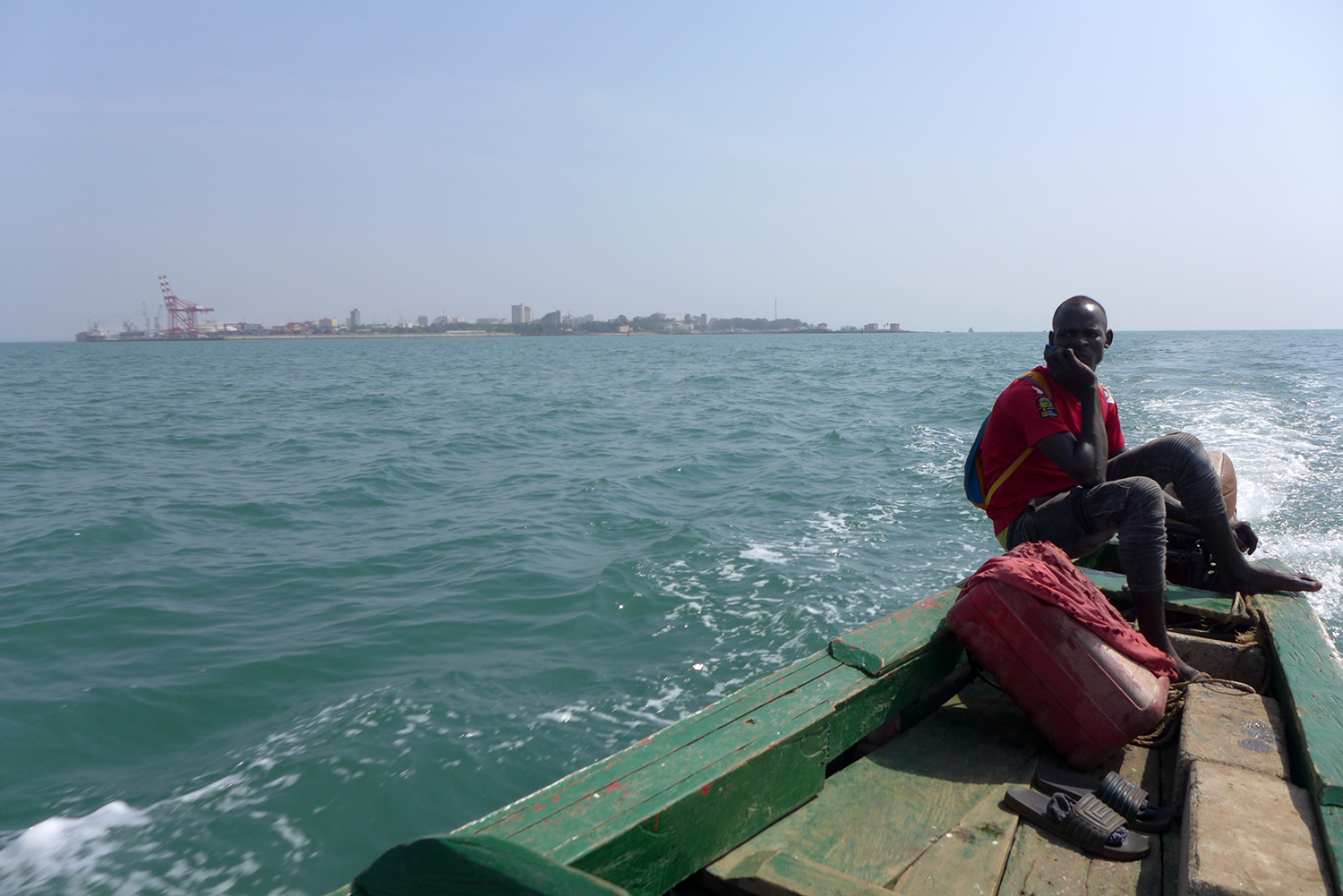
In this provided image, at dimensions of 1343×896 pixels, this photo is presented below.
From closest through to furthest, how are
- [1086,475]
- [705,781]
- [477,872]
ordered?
[477,872] < [705,781] < [1086,475]

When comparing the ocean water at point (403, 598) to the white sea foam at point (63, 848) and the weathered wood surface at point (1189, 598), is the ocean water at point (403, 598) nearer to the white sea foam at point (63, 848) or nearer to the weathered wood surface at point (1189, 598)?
the white sea foam at point (63, 848)

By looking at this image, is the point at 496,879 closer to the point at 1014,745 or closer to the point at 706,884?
the point at 706,884

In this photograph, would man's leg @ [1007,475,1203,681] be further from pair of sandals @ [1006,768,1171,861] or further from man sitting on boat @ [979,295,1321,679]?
pair of sandals @ [1006,768,1171,861]

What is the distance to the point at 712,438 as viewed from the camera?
48.6 feet

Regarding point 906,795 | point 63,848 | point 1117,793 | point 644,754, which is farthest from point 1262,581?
point 63,848

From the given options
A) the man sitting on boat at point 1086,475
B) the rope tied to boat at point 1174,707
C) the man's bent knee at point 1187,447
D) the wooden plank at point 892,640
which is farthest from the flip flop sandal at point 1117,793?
the man's bent knee at point 1187,447

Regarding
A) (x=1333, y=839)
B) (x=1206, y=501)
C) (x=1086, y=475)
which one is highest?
(x=1086, y=475)

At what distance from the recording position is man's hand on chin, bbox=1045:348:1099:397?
3545 millimetres

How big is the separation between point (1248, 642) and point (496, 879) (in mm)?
3337

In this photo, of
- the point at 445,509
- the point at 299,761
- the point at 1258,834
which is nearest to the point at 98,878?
the point at 299,761

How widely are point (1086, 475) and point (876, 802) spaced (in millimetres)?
1773

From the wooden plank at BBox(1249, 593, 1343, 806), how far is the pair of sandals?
0.41 m

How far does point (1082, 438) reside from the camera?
3.47m

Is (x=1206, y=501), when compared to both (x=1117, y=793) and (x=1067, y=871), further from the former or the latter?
(x=1067, y=871)
